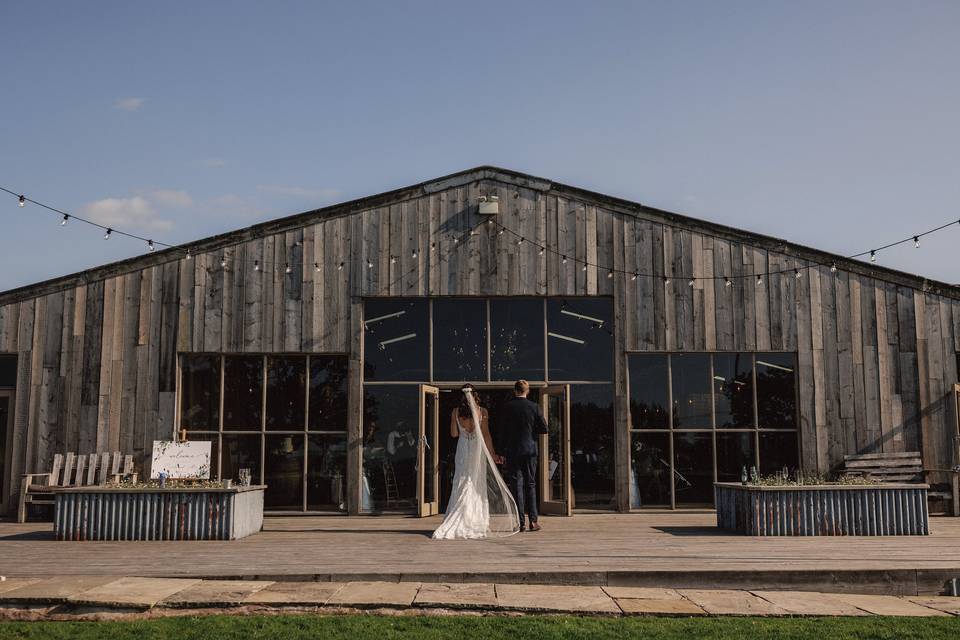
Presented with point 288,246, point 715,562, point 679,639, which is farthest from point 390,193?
point 679,639

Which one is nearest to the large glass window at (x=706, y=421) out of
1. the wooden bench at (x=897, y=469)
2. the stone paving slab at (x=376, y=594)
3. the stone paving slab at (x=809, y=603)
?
the wooden bench at (x=897, y=469)

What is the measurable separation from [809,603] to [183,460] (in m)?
8.72

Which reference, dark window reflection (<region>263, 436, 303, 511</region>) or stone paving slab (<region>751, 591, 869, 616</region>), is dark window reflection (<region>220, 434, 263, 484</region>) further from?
stone paving slab (<region>751, 591, 869, 616</region>)

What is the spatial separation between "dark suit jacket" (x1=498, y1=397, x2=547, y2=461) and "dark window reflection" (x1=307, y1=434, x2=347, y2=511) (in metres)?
3.78

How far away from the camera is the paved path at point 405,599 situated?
6777 mm

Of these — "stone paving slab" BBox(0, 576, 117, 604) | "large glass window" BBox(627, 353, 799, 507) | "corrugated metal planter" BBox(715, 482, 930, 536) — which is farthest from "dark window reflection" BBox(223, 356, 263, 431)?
"corrugated metal planter" BBox(715, 482, 930, 536)

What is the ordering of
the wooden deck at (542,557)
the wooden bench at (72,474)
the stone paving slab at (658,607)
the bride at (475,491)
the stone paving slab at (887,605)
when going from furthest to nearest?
the wooden bench at (72,474)
the bride at (475,491)
the wooden deck at (542,557)
the stone paving slab at (887,605)
the stone paving slab at (658,607)

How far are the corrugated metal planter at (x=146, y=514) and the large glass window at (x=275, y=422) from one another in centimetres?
315

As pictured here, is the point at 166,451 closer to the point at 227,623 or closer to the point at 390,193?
the point at 390,193

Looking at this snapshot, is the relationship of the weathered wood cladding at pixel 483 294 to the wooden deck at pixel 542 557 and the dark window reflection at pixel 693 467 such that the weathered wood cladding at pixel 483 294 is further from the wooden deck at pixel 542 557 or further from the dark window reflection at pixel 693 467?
the wooden deck at pixel 542 557

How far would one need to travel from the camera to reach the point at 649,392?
14.8 meters

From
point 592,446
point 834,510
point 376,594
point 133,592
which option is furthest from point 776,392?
point 133,592

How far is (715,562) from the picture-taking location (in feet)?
28.5

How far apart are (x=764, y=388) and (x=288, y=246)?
25.1 ft
